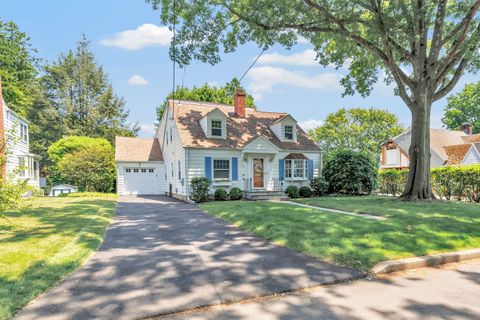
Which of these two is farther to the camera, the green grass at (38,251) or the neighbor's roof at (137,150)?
the neighbor's roof at (137,150)

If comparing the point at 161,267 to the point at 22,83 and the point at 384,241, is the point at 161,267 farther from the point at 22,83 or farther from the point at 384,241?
the point at 22,83

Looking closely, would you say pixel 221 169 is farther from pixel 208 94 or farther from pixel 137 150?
pixel 208 94

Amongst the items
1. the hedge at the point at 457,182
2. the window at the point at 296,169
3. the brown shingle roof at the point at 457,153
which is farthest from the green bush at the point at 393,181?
the brown shingle roof at the point at 457,153

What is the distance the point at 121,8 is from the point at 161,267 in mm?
11048

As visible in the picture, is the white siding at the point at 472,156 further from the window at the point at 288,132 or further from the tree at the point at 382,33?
the window at the point at 288,132

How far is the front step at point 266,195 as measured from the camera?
1714 centimetres

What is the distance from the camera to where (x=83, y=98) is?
38656mm

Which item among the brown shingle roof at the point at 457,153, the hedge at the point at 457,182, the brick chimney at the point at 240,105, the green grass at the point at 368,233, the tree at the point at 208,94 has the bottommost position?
the green grass at the point at 368,233

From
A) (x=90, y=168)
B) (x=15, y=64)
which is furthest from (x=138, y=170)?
(x=15, y=64)

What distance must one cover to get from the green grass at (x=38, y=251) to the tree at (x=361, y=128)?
36.5 meters

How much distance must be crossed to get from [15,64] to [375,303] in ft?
132

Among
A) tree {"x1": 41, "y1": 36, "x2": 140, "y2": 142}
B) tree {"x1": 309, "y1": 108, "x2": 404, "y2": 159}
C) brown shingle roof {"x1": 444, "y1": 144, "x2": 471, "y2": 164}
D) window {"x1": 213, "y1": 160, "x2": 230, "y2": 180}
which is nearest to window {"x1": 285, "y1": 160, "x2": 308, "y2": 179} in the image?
window {"x1": 213, "y1": 160, "x2": 230, "y2": 180}

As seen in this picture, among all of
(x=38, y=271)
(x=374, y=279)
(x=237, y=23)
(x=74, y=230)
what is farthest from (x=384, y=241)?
(x=237, y=23)

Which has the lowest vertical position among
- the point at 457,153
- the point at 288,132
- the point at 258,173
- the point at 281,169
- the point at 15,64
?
the point at 258,173
